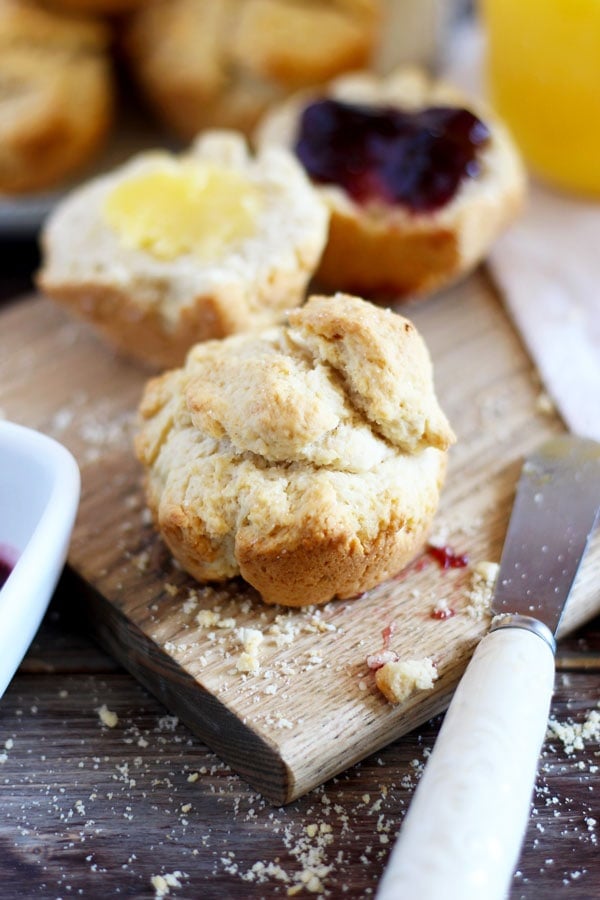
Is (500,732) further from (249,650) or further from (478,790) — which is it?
(249,650)

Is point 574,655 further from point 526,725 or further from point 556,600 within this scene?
point 526,725

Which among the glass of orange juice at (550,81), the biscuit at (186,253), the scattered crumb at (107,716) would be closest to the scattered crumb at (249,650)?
the scattered crumb at (107,716)

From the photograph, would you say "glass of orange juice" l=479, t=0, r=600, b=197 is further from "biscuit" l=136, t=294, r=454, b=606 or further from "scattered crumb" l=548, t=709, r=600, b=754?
"scattered crumb" l=548, t=709, r=600, b=754

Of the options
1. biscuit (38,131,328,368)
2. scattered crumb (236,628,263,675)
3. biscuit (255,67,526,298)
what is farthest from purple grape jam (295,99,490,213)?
scattered crumb (236,628,263,675)

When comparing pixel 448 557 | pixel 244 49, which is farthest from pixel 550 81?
pixel 448 557

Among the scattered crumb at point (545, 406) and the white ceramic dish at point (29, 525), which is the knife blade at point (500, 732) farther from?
the white ceramic dish at point (29, 525)

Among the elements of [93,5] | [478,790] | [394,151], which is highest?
[93,5]

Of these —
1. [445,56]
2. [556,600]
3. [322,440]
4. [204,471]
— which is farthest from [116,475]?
[445,56]
